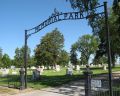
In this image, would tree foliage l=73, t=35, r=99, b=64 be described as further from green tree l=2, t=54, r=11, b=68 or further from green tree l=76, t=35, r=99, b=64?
green tree l=2, t=54, r=11, b=68

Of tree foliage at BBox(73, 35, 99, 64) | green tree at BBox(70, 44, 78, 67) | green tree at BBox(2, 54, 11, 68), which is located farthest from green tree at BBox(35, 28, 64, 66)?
tree foliage at BBox(73, 35, 99, 64)

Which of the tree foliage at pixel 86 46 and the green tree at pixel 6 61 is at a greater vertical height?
the tree foliage at pixel 86 46

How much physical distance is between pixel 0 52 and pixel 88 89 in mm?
104523

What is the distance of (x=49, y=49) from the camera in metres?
92.5

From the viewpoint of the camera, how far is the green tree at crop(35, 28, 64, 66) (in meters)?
91.2

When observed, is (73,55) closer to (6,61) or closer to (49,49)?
(6,61)

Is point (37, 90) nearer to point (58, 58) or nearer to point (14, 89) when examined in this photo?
point (14, 89)

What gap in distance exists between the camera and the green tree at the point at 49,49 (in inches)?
3590

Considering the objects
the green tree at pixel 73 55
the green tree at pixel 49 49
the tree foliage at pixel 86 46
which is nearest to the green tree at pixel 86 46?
the tree foliage at pixel 86 46

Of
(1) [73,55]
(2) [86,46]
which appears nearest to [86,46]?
(2) [86,46]

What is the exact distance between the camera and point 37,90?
23.7 meters

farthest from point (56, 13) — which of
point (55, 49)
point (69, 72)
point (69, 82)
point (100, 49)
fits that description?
point (55, 49)

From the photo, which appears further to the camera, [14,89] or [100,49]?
[100,49]

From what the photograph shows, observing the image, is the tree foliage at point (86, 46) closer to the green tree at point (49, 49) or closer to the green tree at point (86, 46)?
the green tree at point (86, 46)
